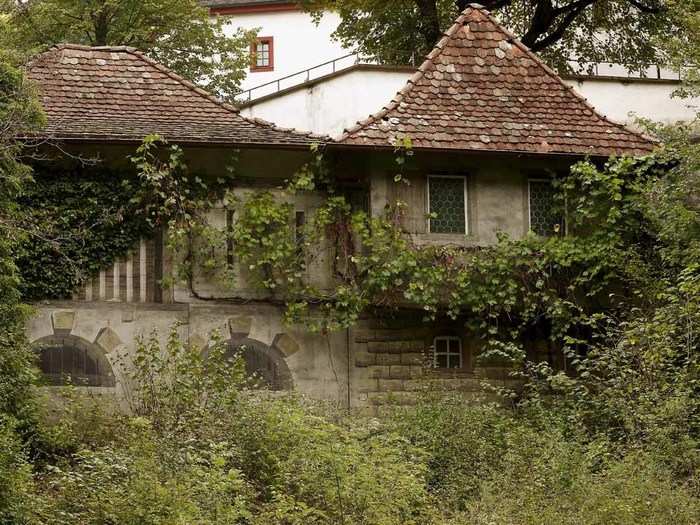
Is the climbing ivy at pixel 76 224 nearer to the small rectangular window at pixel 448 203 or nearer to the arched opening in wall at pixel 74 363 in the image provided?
the arched opening in wall at pixel 74 363

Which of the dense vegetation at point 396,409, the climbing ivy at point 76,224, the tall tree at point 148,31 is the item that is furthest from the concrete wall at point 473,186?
the tall tree at point 148,31

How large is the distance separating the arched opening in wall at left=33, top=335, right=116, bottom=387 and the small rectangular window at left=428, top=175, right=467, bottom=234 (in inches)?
216

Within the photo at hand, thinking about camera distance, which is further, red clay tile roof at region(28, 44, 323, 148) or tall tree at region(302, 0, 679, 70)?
tall tree at region(302, 0, 679, 70)

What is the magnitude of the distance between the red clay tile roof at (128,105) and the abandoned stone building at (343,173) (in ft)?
0.10

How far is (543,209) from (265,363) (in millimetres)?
5016

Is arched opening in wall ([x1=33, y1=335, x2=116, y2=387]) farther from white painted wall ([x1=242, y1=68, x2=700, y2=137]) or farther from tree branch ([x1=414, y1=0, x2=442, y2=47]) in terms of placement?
tree branch ([x1=414, y1=0, x2=442, y2=47])

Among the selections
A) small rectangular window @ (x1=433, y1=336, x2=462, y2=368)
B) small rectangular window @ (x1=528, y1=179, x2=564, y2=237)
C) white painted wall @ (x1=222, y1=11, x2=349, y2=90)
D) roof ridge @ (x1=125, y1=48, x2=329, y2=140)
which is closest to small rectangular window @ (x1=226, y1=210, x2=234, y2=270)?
roof ridge @ (x1=125, y1=48, x2=329, y2=140)

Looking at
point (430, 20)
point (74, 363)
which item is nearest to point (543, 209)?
point (74, 363)

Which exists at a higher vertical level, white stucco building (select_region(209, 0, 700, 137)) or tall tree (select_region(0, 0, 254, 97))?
tall tree (select_region(0, 0, 254, 97))

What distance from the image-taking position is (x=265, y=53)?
5512cm

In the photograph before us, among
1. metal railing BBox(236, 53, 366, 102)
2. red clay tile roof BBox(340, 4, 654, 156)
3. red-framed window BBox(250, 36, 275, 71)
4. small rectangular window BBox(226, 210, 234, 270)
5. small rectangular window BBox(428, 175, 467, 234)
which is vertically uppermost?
red-framed window BBox(250, 36, 275, 71)

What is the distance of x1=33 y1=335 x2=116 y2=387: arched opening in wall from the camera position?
24531mm

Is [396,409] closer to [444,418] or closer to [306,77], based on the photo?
[444,418]

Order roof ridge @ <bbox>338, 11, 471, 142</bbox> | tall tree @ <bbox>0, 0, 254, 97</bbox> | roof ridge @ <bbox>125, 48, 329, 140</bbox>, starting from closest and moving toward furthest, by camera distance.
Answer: roof ridge @ <bbox>338, 11, 471, 142</bbox> → roof ridge @ <bbox>125, 48, 329, 140</bbox> → tall tree @ <bbox>0, 0, 254, 97</bbox>
